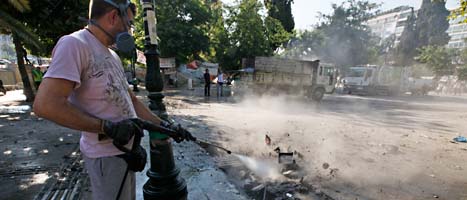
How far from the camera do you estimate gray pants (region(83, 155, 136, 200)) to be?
151cm

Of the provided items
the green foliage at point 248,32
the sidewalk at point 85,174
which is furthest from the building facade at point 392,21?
the sidewalk at point 85,174

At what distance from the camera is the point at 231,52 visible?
2395 cm

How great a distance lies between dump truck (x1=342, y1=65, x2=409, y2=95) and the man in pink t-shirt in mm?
23977

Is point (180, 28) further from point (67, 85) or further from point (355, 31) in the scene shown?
point (355, 31)

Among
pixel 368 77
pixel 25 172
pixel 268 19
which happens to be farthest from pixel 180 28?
pixel 25 172

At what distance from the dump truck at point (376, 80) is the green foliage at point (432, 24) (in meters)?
26.5

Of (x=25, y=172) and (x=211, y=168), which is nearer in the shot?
(x=25, y=172)

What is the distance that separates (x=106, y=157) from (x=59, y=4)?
912 cm

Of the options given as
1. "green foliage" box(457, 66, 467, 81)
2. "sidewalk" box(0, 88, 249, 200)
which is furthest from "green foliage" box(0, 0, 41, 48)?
"green foliage" box(457, 66, 467, 81)

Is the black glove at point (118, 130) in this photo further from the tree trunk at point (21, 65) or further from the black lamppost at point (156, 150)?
the tree trunk at point (21, 65)

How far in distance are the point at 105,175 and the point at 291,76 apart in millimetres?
15160

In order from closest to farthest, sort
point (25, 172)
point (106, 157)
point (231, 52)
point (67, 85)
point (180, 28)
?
point (67, 85), point (106, 157), point (25, 172), point (180, 28), point (231, 52)

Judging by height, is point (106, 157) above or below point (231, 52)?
below

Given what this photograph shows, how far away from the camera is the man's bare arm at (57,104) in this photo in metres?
1.22
